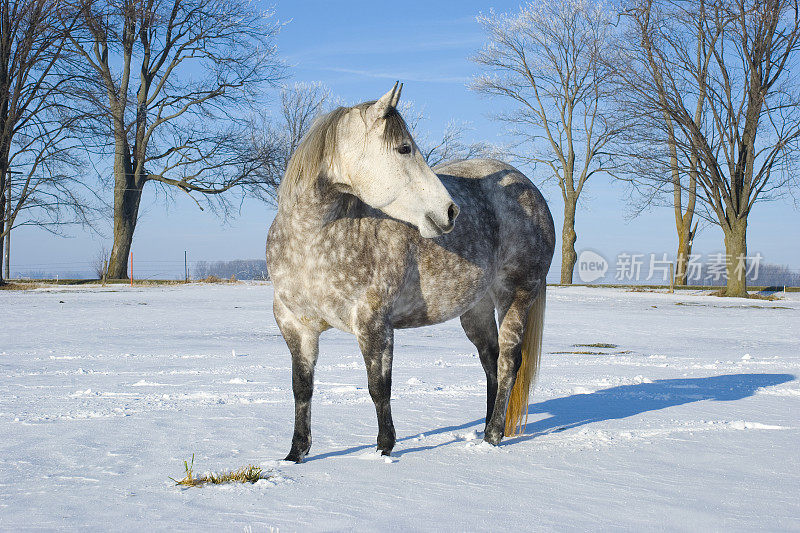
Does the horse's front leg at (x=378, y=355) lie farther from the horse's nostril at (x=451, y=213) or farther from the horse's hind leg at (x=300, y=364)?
the horse's nostril at (x=451, y=213)

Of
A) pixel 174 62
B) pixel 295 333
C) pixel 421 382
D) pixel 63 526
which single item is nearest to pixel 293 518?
pixel 63 526

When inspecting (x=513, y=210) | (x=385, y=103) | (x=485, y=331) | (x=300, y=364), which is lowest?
(x=300, y=364)

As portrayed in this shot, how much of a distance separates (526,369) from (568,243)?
80.7ft

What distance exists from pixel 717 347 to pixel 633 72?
14213mm

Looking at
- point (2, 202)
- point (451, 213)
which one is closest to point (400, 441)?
point (451, 213)

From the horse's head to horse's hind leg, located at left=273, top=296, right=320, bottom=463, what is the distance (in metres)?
0.83

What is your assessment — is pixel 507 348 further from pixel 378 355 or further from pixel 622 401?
pixel 622 401

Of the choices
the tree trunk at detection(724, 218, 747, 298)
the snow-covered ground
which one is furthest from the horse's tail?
the tree trunk at detection(724, 218, 747, 298)

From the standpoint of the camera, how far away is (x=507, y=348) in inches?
182

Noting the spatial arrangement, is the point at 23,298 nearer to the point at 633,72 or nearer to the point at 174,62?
the point at 174,62

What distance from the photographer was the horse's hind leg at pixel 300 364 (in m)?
3.82

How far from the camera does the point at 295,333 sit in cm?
384

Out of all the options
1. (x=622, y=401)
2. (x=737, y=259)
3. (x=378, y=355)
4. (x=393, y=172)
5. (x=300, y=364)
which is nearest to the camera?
(x=393, y=172)

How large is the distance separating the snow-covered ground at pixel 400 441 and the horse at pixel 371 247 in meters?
0.51
